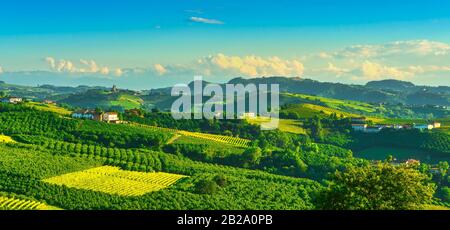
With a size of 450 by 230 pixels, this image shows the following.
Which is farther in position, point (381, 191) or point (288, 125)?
point (288, 125)

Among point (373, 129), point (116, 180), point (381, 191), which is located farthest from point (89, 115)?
point (381, 191)

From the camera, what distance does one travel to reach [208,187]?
68188 mm

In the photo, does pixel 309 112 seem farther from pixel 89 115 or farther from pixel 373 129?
pixel 89 115

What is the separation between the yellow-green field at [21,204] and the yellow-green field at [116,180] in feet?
29.9

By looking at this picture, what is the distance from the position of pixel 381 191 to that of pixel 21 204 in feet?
134

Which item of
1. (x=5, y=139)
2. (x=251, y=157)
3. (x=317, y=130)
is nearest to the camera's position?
(x=5, y=139)

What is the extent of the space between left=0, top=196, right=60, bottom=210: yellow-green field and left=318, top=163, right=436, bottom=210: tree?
118 feet

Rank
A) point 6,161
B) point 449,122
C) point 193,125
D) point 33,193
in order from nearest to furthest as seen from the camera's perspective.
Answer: point 33,193 < point 6,161 < point 193,125 < point 449,122

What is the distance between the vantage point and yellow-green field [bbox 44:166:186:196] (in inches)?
2613

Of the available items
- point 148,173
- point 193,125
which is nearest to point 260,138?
point 193,125

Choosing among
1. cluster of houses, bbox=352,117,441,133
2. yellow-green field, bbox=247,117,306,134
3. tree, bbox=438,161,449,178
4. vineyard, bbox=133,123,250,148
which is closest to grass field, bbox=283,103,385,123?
yellow-green field, bbox=247,117,306,134

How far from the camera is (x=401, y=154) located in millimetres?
118938

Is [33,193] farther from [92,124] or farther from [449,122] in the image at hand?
[449,122]

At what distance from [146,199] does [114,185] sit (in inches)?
392
